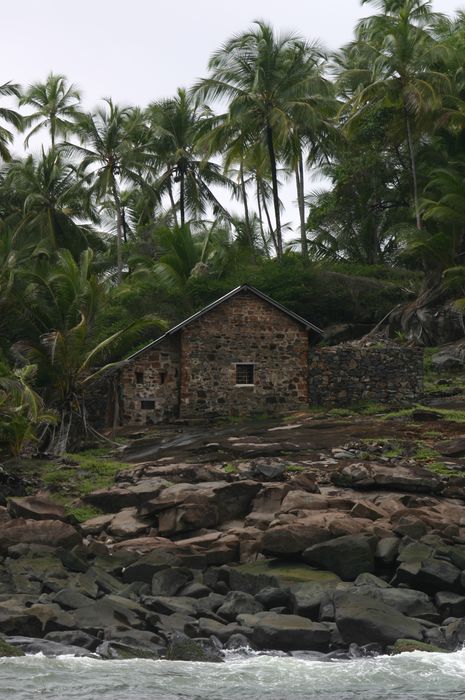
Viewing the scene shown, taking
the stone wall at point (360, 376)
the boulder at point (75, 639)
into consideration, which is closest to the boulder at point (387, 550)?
the boulder at point (75, 639)

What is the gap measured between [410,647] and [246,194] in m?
37.8

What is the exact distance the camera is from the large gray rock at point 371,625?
13820 millimetres

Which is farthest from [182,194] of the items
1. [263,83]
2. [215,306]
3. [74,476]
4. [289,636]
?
[289,636]

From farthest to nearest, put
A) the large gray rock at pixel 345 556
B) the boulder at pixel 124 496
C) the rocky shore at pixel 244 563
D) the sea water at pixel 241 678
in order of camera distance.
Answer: the boulder at pixel 124 496 → the large gray rock at pixel 345 556 → the rocky shore at pixel 244 563 → the sea water at pixel 241 678

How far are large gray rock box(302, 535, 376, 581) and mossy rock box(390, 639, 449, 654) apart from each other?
2870 millimetres

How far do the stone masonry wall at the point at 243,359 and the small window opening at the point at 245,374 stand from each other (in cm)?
19

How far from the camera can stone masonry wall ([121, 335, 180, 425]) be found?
1214 inches

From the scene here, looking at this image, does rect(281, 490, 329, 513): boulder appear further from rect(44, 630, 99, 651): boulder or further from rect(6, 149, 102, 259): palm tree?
rect(6, 149, 102, 259): palm tree

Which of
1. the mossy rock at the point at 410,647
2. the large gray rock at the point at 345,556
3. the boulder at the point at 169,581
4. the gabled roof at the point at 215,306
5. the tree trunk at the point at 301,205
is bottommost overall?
the mossy rock at the point at 410,647

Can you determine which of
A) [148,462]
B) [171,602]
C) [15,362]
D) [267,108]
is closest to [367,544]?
[171,602]

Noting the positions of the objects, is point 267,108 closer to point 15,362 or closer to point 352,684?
point 15,362

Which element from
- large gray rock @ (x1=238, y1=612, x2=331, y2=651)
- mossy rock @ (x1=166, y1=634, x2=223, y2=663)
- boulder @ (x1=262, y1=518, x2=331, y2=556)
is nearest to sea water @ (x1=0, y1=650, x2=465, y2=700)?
mossy rock @ (x1=166, y1=634, x2=223, y2=663)

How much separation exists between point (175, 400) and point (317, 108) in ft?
49.7

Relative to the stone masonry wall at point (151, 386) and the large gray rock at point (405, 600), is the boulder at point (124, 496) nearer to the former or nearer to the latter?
the large gray rock at point (405, 600)
